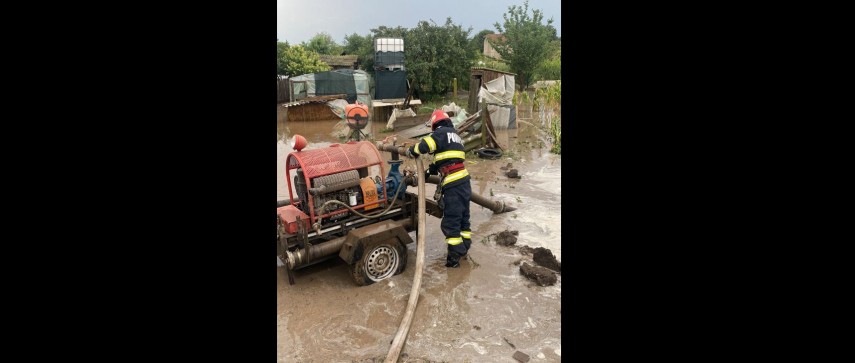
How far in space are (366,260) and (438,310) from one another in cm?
107

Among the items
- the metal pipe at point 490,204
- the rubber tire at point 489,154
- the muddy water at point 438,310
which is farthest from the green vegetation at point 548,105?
the muddy water at point 438,310

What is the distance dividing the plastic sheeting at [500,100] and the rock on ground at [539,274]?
38.9 ft

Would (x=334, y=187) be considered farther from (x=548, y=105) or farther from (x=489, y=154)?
(x=548, y=105)

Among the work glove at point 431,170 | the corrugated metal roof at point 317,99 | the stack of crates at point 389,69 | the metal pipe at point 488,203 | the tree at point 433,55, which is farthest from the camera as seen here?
the tree at point 433,55

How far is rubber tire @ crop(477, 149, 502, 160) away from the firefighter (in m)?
6.69

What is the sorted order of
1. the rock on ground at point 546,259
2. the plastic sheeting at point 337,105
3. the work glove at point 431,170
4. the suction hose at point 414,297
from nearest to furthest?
the suction hose at point 414,297, the rock on ground at point 546,259, the work glove at point 431,170, the plastic sheeting at point 337,105

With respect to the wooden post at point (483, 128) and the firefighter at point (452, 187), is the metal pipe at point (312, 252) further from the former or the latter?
the wooden post at point (483, 128)

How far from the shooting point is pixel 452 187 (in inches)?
245

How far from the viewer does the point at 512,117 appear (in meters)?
17.8

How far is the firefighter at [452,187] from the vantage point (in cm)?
616

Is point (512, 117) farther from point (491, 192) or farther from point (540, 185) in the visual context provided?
point (491, 192)

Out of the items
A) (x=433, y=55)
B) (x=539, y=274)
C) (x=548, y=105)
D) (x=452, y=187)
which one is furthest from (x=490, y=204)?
(x=433, y=55)

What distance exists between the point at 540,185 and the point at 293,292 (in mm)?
6292

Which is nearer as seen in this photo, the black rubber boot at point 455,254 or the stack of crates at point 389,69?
the black rubber boot at point 455,254
